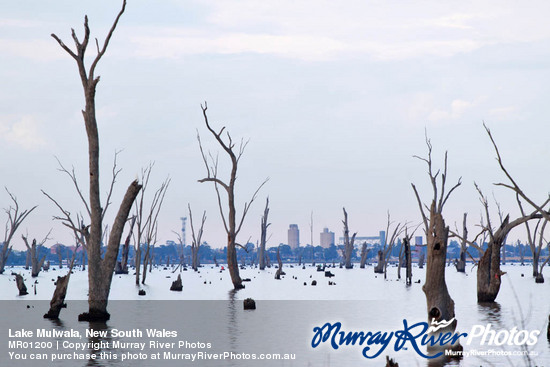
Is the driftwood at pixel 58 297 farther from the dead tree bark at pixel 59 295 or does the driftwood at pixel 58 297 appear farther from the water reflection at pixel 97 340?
the water reflection at pixel 97 340

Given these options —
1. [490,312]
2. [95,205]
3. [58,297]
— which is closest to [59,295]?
[58,297]

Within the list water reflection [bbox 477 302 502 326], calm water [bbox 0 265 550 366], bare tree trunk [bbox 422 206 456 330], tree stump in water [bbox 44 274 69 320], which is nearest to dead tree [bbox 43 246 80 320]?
tree stump in water [bbox 44 274 69 320]

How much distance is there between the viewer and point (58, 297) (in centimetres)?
2586

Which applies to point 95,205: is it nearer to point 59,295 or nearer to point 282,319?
point 59,295

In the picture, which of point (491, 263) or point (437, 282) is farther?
point (491, 263)

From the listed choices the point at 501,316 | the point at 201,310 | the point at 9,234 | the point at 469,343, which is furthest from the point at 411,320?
the point at 9,234

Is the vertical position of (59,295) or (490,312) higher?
(59,295)

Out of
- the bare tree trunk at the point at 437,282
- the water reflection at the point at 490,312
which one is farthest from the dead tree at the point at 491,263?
the bare tree trunk at the point at 437,282

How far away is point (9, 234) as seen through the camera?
231 feet

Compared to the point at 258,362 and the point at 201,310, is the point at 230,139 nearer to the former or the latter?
the point at 201,310

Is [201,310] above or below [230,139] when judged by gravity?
below

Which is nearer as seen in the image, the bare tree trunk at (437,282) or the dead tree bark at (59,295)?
the bare tree trunk at (437,282)

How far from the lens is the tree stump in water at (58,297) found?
24648 mm

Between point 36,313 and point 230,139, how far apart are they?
15.9 metres
